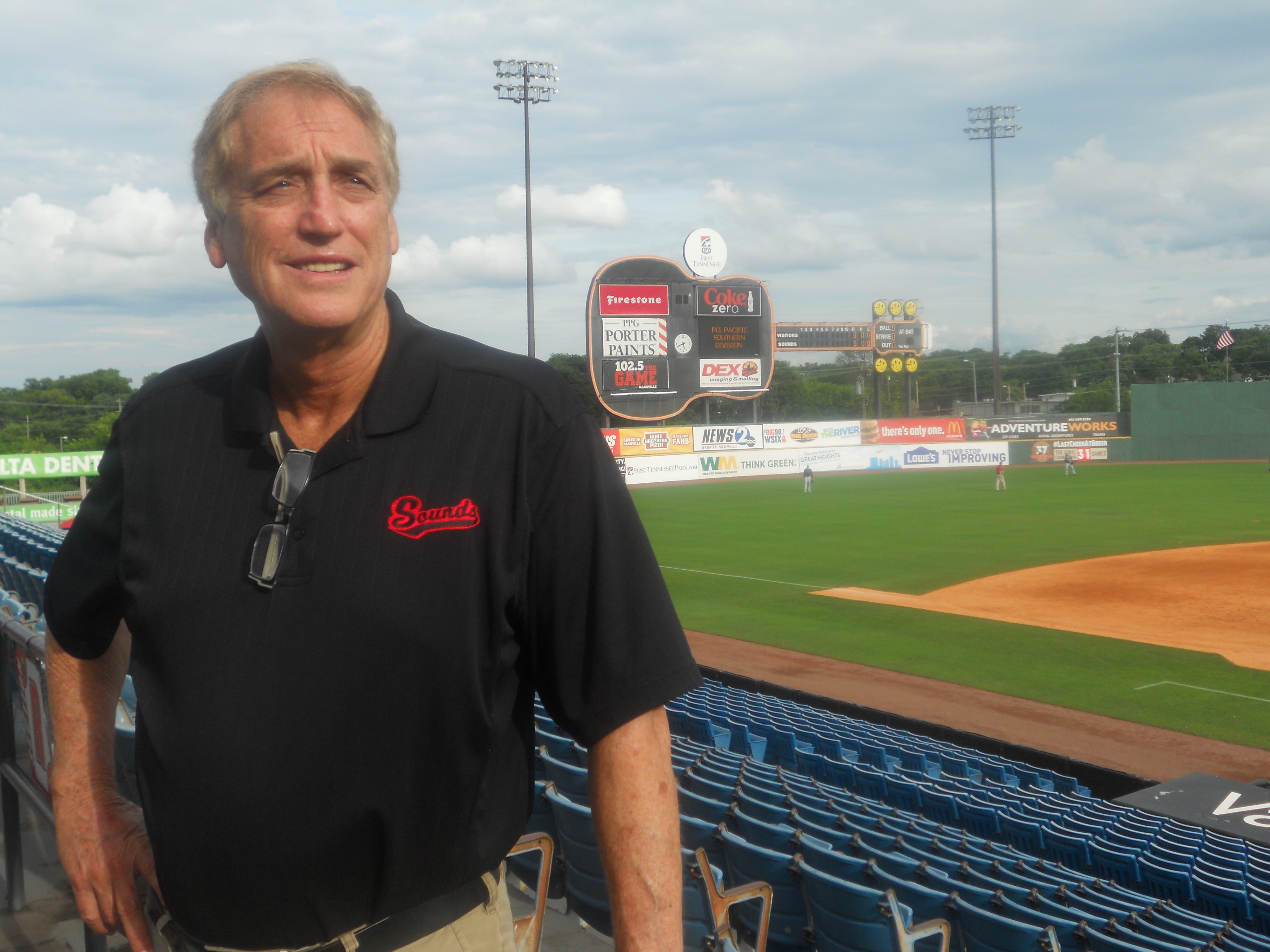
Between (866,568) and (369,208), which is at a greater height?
(369,208)

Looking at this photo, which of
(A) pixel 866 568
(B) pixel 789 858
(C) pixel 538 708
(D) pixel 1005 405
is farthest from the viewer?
(D) pixel 1005 405

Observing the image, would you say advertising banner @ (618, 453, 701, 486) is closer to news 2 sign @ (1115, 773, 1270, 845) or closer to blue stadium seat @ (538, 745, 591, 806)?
news 2 sign @ (1115, 773, 1270, 845)

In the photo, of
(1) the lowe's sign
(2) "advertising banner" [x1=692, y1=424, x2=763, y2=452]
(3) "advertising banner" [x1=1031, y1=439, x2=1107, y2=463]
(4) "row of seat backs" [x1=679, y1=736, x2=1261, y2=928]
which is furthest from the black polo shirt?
(3) "advertising banner" [x1=1031, y1=439, x2=1107, y2=463]

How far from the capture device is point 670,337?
44750 mm

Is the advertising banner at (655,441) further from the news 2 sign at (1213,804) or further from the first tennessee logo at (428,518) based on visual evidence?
the first tennessee logo at (428,518)

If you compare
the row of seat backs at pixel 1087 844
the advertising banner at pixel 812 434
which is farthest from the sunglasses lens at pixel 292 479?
the advertising banner at pixel 812 434

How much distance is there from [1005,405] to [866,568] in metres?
101

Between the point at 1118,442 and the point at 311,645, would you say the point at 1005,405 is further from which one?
the point at 311,645

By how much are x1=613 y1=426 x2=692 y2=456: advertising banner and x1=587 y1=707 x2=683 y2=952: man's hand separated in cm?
4316

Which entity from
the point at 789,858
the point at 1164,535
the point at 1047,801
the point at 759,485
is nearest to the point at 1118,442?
the point at 759,485

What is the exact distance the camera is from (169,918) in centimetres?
188

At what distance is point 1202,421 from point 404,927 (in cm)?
6318

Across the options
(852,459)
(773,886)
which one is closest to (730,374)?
(852,459)

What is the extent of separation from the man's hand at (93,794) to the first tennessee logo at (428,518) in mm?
842
